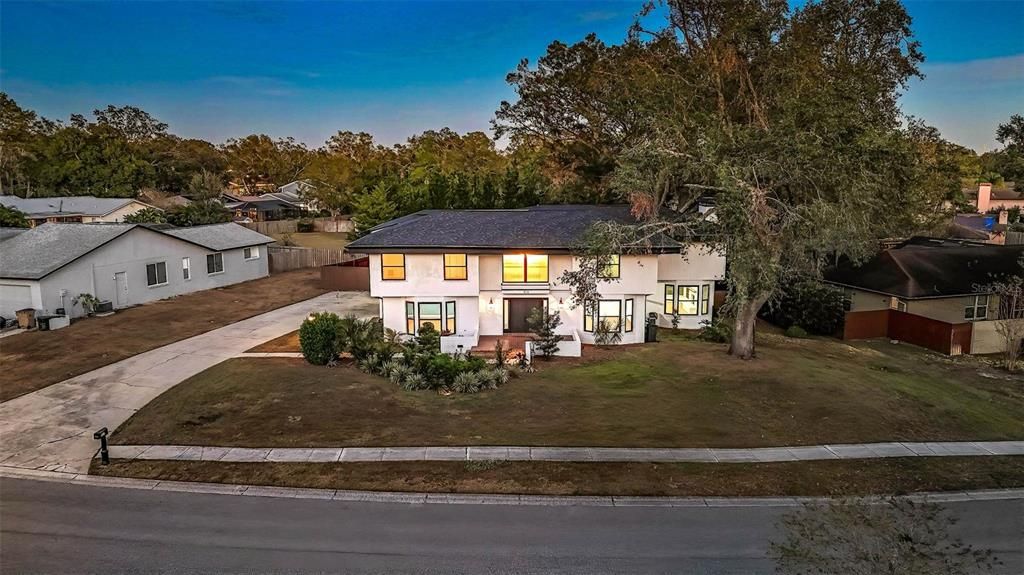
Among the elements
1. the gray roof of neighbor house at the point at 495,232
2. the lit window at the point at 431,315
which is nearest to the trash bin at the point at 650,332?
the gray roof of neighbor house at the point at 495,232

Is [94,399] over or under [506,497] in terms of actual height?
over

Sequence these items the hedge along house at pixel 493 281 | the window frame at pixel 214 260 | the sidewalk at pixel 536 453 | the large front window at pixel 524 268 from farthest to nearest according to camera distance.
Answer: the window frame at pixel 214 260 < the large front window at pixel 524 268 < the hedge along house at pixel 493 281 < the sidewalk at pixel 536 453

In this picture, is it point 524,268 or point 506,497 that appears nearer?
point 506,497

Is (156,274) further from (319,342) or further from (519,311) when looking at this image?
(519,311)

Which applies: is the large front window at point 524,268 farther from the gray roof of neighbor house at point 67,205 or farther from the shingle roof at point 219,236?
the gray roof of neighbor house at point 67,205

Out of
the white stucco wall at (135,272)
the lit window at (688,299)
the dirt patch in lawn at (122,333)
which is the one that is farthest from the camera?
the lit window at (688,299)

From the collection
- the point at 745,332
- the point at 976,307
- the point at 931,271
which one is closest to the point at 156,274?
the point at 745,332
